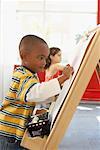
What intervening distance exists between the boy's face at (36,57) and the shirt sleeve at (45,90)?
121mm

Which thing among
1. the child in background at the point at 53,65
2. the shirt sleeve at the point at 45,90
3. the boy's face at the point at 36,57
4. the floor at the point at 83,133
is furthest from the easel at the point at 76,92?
the child in background at the point at 53,65

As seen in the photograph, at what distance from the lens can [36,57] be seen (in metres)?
1.23

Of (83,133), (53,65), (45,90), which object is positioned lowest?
(83,133)

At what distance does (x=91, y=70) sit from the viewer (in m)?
1.02

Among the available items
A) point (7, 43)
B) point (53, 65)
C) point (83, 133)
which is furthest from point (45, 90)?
point (7, 43)

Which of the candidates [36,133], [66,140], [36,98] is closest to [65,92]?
[36,98]

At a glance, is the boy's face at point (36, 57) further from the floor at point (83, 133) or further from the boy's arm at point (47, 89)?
the floor at point (83, 133)

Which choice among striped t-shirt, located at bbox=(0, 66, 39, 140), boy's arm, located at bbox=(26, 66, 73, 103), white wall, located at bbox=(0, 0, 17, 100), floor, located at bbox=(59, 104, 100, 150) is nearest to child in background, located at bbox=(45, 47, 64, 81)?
floor, located at bbox=(59, 104, 100, 150)

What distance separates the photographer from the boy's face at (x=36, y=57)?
123 centimetres

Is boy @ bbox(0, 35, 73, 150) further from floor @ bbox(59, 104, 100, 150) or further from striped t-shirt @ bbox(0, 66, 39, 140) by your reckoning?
floor @ bbox(59, 104, 100, 150)

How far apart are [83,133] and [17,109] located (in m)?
1.31

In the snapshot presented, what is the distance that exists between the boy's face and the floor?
93 cm

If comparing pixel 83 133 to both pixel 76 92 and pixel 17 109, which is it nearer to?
pixel 17 109

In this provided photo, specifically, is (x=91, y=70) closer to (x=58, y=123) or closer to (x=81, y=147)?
(x=58, y=123)
